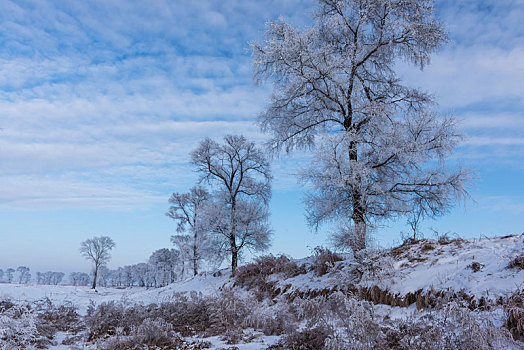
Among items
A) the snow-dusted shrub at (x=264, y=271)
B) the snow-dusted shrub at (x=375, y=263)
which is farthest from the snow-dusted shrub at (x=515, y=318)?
the snow-dusted shrub at (x=264, y=271)

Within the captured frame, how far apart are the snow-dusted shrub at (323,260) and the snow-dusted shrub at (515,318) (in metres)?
6.64

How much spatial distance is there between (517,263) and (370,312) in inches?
163

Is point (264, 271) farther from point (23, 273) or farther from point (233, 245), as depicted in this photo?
point (23, 273)

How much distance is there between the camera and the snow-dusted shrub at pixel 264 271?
45.9 ft

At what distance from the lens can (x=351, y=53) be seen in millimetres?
13109

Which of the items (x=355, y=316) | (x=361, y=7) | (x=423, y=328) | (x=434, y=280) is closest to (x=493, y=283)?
(x=434, y=280)

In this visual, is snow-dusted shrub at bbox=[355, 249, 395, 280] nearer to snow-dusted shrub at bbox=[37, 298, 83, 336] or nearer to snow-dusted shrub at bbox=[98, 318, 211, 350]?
snow-dusted shrub at bbox=[98, 318, 211, 350]

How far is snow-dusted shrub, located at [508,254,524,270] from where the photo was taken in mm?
6970

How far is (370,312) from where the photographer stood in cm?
516

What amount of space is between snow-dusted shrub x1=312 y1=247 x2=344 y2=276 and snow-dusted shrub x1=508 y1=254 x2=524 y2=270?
223 inches

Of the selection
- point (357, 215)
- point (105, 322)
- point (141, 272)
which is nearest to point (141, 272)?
point (141, 272)

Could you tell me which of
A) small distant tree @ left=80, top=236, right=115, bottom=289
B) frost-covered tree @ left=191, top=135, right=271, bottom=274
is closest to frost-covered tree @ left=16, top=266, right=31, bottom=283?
small distant tree @ left=80, top=236, right=115, bottom=289

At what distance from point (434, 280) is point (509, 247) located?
2.21 m

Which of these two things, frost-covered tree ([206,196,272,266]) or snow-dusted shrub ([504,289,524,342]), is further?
frost-covered tree ([206,196,272,266])
